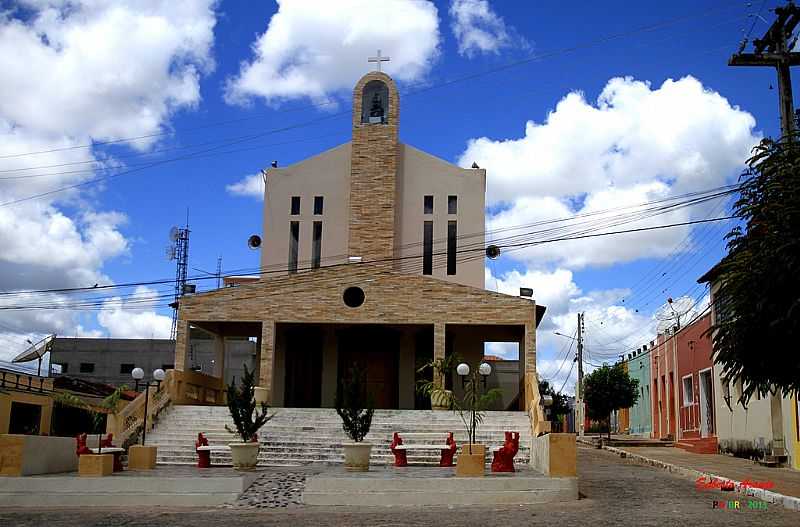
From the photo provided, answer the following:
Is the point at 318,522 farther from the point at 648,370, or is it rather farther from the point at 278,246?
the point at 648,370

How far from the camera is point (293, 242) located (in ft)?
112

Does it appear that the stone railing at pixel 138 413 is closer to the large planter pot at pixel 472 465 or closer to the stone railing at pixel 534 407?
the large planter pot at pixel 472 465

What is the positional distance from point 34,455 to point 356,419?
5.98 m

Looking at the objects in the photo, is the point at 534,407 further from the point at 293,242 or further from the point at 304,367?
the point at 293,242

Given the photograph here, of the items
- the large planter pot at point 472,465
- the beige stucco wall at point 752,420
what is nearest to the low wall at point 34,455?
the large planter pot at point 472,465

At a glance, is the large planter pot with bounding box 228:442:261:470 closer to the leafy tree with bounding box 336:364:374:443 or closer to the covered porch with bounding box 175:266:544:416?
the leafy tree with bounding box 336:364:374:443

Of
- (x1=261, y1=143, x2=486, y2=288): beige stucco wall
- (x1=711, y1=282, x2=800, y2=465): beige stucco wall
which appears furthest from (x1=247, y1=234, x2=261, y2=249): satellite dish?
(x1=711, y1=282, x2=800, y2=465): beige stucco wall

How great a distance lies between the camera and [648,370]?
46.1 metres

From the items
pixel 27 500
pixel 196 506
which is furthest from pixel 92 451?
pixel 196 506

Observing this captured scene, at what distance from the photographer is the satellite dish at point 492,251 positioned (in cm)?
3350

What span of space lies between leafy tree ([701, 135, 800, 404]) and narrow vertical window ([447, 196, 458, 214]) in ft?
62.8

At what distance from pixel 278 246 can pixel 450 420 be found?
13400 millimetres

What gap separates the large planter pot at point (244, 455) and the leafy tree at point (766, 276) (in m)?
9.40

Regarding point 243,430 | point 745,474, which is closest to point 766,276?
point 745,474
